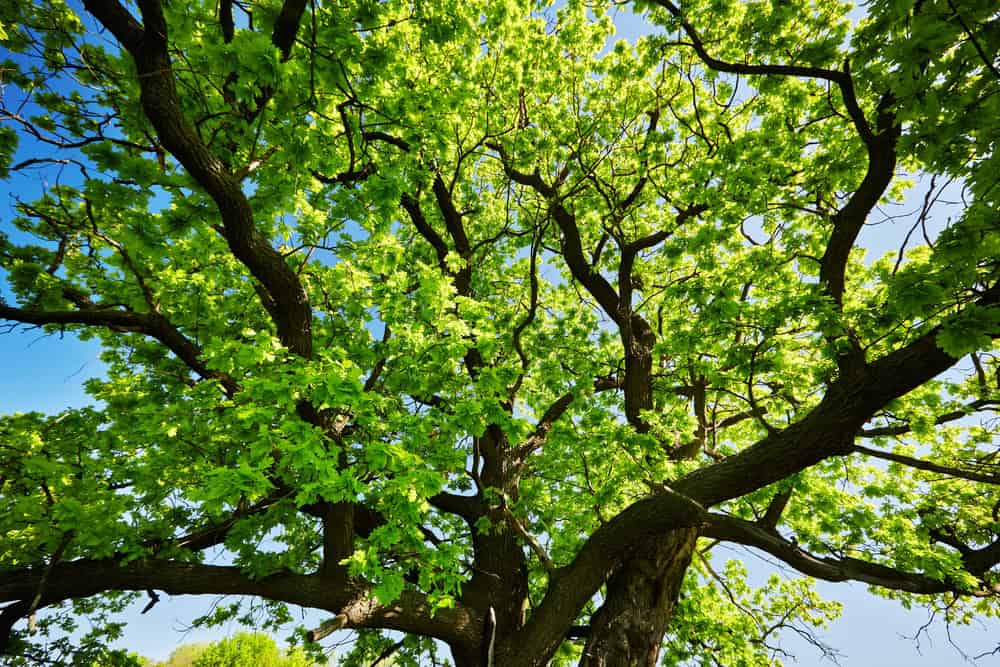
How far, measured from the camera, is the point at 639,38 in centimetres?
744

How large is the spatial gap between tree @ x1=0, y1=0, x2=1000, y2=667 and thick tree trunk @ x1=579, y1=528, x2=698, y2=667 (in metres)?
0.06

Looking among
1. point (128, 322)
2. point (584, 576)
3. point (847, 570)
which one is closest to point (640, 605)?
point (584, 576)

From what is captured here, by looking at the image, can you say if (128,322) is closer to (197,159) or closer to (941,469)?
(197,159)

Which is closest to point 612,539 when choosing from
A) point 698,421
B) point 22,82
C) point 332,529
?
point 698,421

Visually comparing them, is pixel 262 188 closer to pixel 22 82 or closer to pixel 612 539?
pixel 22 82

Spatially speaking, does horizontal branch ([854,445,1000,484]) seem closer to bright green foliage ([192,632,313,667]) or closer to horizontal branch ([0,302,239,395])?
horizontal branch ([0,302,239,395])

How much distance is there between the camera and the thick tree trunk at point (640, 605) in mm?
5188

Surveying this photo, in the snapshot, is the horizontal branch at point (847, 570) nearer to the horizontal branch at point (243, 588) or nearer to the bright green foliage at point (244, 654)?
the horizontal branch at point (243, 588)

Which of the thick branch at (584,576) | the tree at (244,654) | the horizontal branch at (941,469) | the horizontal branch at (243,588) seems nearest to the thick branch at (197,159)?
the horizontal branch at (243,588)

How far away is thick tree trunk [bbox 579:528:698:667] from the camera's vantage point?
519 centimetres

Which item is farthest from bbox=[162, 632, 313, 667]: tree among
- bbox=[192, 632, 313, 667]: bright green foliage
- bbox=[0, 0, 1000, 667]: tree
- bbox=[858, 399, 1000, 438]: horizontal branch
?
bbox=[858, 399, 1000, 438]: horizontal branch

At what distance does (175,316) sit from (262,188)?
235cm

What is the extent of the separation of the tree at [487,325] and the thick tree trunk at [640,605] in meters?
0.06

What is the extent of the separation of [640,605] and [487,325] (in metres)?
4.44
